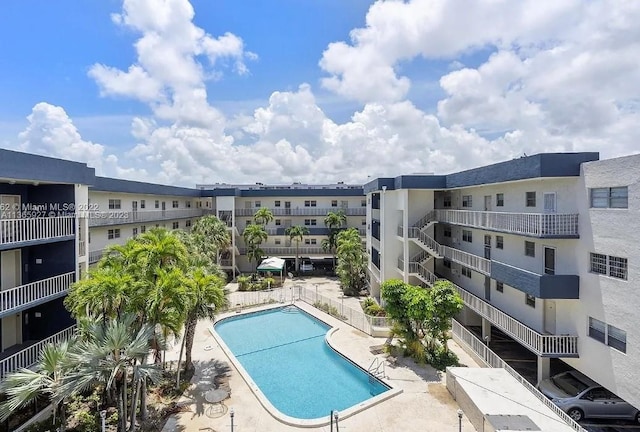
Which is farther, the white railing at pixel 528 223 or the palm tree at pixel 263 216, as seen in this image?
the palm tree at pixel 263 216

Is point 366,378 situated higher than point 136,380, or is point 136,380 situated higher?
point 136,380

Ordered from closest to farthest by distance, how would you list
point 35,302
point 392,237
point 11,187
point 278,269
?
1. point 35,302
2. point 11,187
3. point 392,237
4. point 278,269

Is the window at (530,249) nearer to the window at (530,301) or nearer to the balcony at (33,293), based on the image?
the window at (530,301)

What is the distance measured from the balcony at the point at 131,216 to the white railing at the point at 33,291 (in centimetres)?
1028

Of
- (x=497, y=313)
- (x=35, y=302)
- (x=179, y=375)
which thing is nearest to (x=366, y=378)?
(x=497, y=313)

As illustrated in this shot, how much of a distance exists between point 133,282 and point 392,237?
20.0m

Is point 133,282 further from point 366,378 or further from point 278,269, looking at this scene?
point 278,269

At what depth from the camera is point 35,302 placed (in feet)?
50.1

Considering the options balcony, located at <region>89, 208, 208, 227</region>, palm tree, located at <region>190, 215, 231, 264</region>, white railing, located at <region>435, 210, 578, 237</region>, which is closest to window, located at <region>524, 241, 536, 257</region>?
white railing, located at <region>435, 210, 578, 237</region>

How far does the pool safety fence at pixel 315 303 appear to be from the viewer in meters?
24.2

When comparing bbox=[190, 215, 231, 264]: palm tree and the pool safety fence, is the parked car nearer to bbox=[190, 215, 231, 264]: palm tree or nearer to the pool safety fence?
the pool safety fence

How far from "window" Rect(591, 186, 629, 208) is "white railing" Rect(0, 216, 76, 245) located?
23.7 meters

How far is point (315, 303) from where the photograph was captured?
3086cm

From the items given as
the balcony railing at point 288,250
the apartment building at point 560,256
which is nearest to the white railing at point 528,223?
the apartment building at point 560,256
